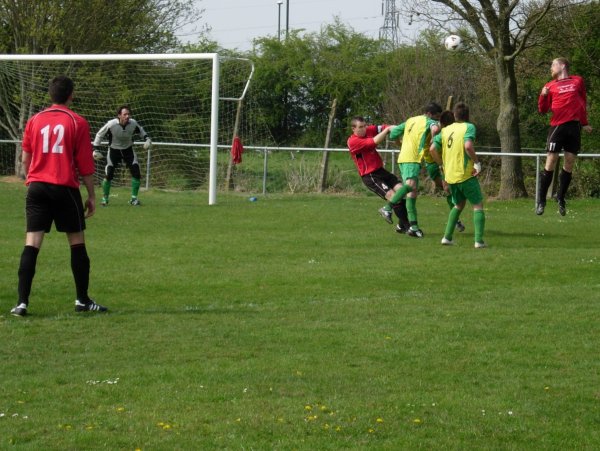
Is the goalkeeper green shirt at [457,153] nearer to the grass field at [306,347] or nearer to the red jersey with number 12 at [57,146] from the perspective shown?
the grass field at [306,347]

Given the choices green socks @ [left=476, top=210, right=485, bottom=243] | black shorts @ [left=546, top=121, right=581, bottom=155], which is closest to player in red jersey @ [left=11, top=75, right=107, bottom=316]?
green socks @ [left=476, top=210, right=485, bottom=243]

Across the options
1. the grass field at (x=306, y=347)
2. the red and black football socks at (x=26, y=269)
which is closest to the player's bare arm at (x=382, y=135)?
the grass field at (x=306, y=347)

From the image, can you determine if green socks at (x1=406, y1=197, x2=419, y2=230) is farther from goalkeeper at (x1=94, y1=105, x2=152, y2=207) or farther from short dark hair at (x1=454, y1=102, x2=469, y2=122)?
goalkeeper at (x1=94, y1=105, x2=152, y2=207)

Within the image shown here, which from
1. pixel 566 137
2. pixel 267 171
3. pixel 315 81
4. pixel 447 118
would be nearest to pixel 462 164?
pixel 447 118

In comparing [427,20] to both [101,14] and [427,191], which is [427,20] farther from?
[101,14]

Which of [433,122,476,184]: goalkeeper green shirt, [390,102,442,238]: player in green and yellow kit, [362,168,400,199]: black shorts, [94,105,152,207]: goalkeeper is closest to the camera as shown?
[433,122,476,184]: goalkeeper green shirt

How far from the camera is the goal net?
2733 centimetres

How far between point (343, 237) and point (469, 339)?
26.7 feet

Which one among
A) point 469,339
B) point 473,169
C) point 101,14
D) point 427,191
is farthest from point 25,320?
point 101,14

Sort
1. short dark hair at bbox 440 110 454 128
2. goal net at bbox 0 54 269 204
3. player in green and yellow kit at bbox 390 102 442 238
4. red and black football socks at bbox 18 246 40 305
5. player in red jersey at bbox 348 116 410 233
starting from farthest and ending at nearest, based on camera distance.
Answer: goal net at bbox 0 54 269 204
player in red jersey at bbox 348 116 410 233
player in green and yellow kit at bbox 390 102 442 238
short dark hair at bbox 440 110 454 128
red and black football socks at bbox 18 246 40 305

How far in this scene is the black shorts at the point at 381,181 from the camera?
17297 millimetres

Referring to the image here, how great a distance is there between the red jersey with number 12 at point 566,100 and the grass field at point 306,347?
176 centimetres

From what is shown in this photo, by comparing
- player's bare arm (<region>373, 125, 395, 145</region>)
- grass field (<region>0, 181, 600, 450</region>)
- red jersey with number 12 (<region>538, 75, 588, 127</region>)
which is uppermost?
red jersey with number 12 (<region>538, 75, 588, 127</region>)

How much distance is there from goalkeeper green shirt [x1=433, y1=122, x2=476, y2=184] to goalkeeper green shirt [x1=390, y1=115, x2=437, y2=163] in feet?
4.88
